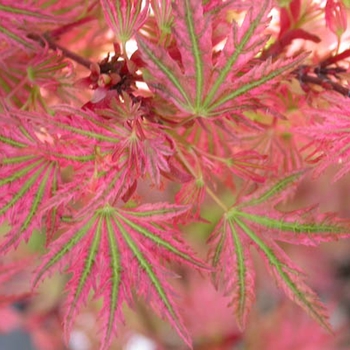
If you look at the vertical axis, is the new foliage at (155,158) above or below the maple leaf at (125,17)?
below

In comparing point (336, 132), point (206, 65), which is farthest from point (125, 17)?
point (336, 132)

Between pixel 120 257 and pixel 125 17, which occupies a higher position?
pixel 125 17

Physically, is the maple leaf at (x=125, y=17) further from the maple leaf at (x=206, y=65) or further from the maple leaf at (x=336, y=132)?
the maple leaf at (x=336, y=132)

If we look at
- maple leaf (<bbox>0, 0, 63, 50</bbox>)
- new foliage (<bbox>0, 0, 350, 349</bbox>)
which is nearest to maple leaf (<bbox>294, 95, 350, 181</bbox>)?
new foliage (<bbox>0, 0, 350, 349</bbox>)

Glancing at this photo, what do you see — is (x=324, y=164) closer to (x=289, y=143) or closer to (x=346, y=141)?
(x=346, y=141)

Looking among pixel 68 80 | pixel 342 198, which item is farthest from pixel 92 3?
pixel 342 198

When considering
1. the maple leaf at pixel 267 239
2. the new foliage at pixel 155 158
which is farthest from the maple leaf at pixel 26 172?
the maple leaf at pixel 267 239

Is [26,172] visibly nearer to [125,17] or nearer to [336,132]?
[125,17]
